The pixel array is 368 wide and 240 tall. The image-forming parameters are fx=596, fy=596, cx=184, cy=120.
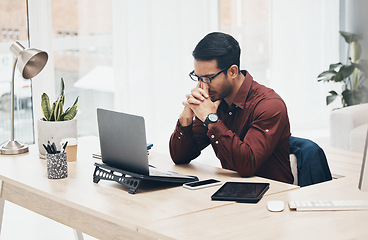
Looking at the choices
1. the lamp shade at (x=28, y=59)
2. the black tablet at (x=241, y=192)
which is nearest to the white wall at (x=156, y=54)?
the lamp shade at (x=28, y=59)

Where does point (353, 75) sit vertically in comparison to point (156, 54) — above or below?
below

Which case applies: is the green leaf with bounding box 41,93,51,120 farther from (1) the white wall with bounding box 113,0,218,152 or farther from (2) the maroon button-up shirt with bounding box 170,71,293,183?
(1) the white wall with bounding box 113,0,218,152

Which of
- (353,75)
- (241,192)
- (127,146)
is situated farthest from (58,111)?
(353,75)

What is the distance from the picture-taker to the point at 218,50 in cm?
258

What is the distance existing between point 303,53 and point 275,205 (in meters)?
4.99

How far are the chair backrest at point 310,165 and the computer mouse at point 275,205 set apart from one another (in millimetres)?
661

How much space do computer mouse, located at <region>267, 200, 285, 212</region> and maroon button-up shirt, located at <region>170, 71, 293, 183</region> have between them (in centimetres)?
42

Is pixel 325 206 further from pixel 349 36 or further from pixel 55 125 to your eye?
pixel 349 36

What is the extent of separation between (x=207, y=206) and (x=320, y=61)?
16.9 ft

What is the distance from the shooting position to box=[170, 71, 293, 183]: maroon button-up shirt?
2.36m

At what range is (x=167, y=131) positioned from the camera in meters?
5.63

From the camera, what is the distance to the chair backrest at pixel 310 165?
2518 mm

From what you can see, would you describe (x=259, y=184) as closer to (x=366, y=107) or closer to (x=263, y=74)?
(x=366, y=107)

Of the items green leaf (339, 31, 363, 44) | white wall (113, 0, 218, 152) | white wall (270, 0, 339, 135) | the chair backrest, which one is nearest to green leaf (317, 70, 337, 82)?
green leaf (339, 31, 363, 44)
